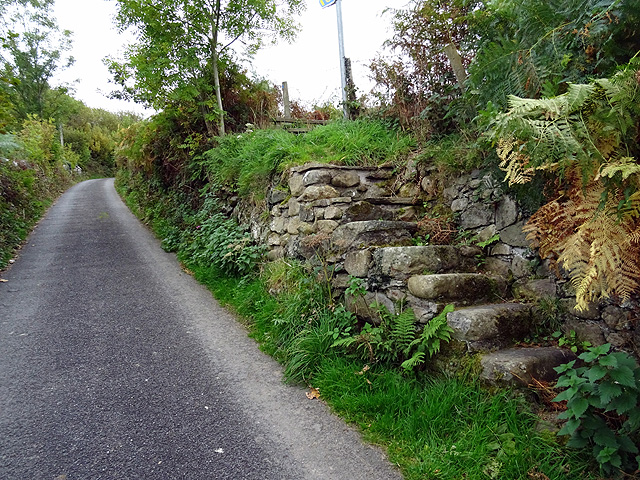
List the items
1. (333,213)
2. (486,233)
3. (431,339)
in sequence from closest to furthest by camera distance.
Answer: (431,339) → (486,233) → (333,213)

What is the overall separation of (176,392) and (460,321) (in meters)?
2.37

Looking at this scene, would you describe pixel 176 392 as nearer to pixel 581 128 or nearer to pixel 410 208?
pixel 410 208

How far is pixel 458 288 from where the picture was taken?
9.53 feet

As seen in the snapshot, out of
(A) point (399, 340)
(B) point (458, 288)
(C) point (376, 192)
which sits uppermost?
(C) point (376, 192)

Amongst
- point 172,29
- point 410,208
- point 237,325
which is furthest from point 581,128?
point 172,29

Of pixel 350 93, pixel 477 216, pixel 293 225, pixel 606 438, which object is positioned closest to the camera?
pixel 606 438

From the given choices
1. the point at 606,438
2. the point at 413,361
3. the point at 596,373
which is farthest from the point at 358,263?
the point at 606,438

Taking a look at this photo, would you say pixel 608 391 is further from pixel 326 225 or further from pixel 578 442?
pixel 326 225

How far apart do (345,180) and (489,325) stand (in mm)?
2514

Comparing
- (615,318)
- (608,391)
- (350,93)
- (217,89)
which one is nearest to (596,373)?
(608,391)

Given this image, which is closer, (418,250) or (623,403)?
(623,403)

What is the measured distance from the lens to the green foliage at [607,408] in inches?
67.6

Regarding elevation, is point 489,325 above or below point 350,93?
below

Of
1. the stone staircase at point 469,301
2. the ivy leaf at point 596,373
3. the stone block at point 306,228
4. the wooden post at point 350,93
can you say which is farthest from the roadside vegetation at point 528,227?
the wooden post at point 350,93
